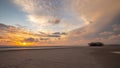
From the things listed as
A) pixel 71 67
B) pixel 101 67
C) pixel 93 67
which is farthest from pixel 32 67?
pixel 101 67

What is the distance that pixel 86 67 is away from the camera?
15.5m

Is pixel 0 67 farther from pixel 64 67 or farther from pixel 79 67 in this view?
pixel 79 67

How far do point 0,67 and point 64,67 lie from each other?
27.7 ft

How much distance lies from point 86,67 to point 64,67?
2.94 meters

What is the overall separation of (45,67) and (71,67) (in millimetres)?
3563

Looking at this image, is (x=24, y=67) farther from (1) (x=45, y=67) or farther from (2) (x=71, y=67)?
(2) (x=71, y=67)

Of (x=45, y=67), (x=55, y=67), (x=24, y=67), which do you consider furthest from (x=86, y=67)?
(x=24, y=67)

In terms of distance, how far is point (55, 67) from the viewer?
616 inches

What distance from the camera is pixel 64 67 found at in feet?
51.1

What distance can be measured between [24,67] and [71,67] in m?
6.34

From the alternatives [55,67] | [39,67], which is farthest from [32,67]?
[55,67]

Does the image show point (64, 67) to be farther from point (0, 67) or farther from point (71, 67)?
point (0, 67)

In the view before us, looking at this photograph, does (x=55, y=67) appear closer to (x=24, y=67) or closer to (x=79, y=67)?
(x=79, y=67)

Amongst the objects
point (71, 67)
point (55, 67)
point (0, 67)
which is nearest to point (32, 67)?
point (55, 67)
